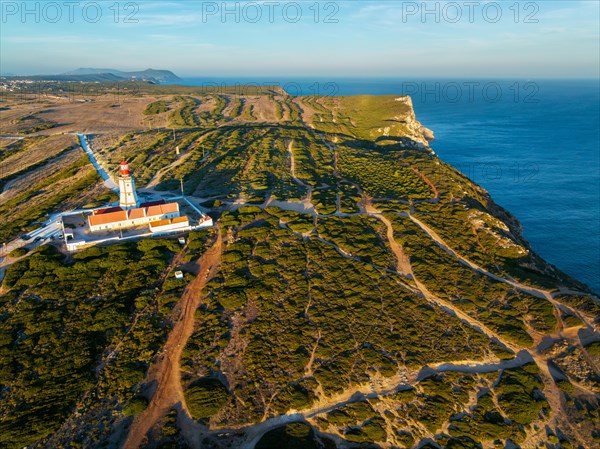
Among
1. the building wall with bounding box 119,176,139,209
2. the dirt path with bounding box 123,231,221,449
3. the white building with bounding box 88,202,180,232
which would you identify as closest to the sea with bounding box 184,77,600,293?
the dirt path with bounding box 123,231,221,449

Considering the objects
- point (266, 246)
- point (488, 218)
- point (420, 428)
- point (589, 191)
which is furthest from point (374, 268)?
point (589, 191)

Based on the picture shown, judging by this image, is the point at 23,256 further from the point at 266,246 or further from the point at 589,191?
the point at 589,191

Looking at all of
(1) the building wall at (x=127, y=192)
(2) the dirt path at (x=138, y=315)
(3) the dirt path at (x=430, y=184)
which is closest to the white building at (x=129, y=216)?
(1) the building wall at (x=127, y=192)

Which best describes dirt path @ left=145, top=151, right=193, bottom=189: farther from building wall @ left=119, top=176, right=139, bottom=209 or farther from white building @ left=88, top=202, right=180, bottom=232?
white building @ left=88, top=202, right=180, bottom=232

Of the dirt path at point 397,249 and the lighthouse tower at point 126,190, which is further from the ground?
the lighthouse tower at point 126,190

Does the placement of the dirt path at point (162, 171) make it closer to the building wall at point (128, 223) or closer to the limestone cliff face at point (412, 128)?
the building wall at point (128, 223)

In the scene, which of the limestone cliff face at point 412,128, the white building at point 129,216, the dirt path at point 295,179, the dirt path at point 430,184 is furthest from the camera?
the limestone cliff face at point 412,128
